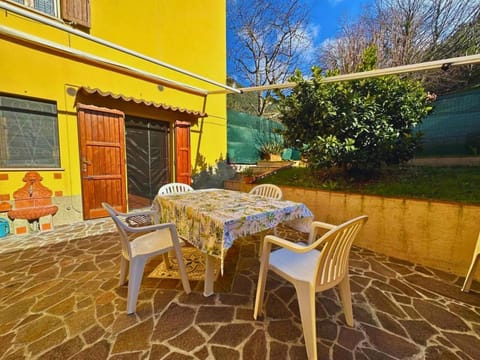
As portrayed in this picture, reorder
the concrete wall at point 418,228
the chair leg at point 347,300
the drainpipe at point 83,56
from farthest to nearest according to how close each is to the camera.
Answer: the drainpipe at point 83,56
the concrete wall at point 418,228
the chair leg at point 347,300

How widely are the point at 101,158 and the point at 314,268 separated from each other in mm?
4122

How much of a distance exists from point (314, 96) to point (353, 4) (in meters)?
5.35

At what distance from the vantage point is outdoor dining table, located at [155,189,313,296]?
160cm

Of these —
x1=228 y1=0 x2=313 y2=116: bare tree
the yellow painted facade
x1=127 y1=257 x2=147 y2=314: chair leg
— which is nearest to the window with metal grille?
the yellow painted facade

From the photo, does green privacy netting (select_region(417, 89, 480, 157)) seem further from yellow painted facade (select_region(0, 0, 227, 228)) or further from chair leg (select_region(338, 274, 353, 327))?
yellow painted facade (select_region(0, 0, 227, 228))

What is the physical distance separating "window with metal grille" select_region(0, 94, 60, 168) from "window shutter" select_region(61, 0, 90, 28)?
4.87 ft

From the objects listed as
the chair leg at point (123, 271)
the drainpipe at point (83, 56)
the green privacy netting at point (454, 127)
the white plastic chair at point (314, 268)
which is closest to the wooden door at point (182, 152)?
the drainpipe at point (83, 56)

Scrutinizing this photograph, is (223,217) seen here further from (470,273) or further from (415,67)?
(415,67)

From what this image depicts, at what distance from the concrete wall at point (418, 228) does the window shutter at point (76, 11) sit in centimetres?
521

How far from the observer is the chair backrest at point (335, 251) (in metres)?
1.22

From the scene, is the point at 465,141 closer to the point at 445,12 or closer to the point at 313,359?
the point at 445,12

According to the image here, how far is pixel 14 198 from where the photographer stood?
3270 millimetres

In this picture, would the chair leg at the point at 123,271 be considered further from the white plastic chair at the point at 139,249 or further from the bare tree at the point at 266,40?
the bare tree at the point at 266,40

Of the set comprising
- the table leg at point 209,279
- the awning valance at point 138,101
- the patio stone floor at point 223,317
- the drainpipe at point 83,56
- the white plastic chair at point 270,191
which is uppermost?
the drainpipe at point 83,56
